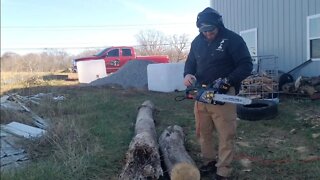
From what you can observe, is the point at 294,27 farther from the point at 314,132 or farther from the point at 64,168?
the point at 64,168

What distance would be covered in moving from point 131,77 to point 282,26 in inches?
298

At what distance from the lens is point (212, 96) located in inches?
166

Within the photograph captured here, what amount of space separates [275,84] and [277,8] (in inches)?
109

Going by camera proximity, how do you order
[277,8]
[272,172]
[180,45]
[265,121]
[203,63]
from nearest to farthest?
[203,63], [272,172], [265,121], [277,8], [180,45]

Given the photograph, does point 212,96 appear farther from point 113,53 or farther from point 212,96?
point 113,53

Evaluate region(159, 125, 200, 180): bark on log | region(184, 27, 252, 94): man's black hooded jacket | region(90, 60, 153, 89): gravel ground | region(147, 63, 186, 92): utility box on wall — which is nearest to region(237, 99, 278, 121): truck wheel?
region(159, 125, 200, 180): bark on log

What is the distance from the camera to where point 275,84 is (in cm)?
1034

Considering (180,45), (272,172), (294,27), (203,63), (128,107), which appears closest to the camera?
(203,63)

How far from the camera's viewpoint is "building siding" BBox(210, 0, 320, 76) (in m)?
10.6

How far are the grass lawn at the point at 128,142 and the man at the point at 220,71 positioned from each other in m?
0.64

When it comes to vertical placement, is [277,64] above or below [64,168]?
above

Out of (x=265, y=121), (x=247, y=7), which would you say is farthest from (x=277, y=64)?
(x=265, y=121)

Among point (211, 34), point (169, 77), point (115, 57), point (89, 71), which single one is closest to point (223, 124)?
point (211, 34)

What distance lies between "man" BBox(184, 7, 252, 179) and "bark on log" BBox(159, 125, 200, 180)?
1.45ft
